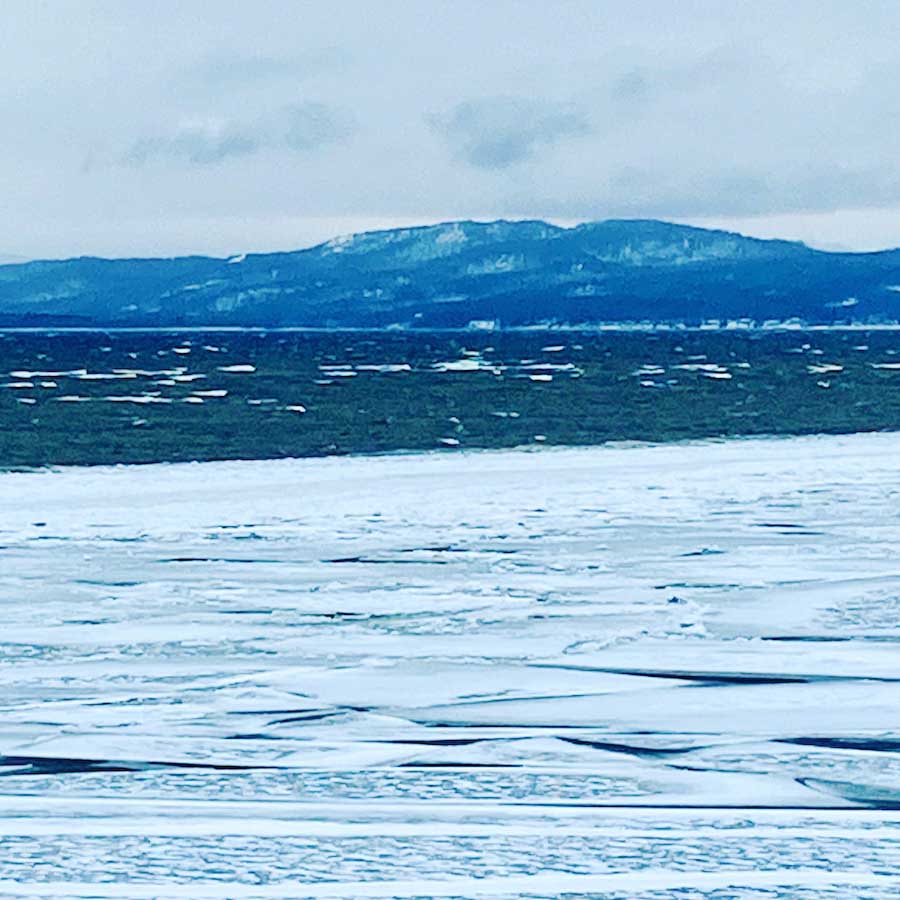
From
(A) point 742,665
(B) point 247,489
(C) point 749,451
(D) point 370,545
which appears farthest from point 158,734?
(C) point 749,451

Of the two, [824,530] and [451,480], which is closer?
[824,530]

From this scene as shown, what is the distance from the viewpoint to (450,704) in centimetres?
668

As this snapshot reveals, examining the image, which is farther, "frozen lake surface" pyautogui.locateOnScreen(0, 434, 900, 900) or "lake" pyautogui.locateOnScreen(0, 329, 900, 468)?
"lake" pyautogui.locateOnScreen(0, 329, 900, 468)

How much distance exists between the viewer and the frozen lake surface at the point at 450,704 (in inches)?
183

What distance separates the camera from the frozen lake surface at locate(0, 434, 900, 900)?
15.2 ft

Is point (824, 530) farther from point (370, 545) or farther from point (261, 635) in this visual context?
point (261, 635)

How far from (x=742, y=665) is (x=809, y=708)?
2.88 ft

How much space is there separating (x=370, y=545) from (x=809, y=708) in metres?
5.24

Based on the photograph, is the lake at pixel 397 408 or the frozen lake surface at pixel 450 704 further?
the lake at pixel 397 408

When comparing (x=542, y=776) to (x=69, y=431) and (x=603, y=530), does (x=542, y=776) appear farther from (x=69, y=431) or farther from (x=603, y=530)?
(x=69, y=431)

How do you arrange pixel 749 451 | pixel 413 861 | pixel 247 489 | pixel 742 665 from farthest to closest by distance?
pixel 749 451 → pixel 247 489 → pixel 742 665 → pixel 413 861

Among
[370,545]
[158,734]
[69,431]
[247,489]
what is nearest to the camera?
[158,734]

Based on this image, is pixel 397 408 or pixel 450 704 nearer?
pixel 450 704

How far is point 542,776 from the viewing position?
5586 millimetres
